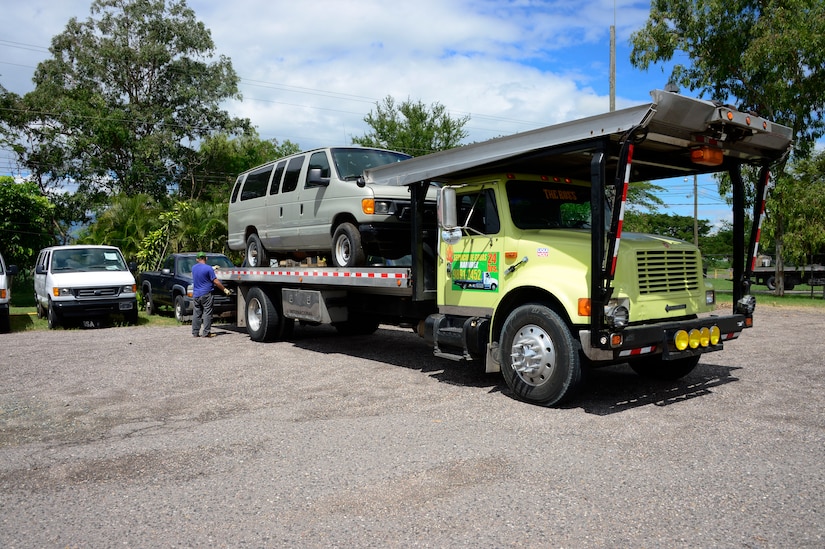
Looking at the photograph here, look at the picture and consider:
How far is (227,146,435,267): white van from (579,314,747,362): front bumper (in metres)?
3.33

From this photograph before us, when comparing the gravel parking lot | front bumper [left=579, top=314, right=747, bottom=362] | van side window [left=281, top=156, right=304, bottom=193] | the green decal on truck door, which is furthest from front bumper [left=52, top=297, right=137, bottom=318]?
front bumper [left=579, top=314, right=747, bottom=362]

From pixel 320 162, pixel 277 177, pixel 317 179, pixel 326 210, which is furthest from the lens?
pixel 277 177

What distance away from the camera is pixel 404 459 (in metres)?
5.11

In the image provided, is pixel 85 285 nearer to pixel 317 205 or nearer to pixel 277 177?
pixel 277 177

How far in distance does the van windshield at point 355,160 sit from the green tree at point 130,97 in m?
25.6

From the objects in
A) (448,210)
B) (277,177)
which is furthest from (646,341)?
(277,177)

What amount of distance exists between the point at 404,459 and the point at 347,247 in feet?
15.4

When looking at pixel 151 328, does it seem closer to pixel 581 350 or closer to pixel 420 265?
pixel 420 265

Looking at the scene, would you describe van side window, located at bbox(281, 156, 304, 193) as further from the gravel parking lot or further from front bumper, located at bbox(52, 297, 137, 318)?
front bumper, located at bbox(52, 297, 137, 318)

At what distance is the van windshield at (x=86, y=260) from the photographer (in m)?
15.5

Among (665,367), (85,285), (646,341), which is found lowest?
(665,367)

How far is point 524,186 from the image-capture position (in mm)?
7480

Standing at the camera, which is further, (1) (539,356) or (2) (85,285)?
(2) (85,285)

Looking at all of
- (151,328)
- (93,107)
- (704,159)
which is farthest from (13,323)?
(93,107)
